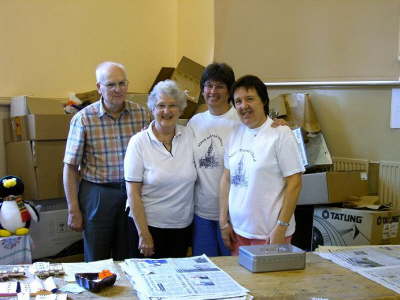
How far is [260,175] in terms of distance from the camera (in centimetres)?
183

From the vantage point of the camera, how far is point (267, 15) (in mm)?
3814

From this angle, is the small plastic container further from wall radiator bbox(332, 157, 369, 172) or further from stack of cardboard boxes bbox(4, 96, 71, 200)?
wall radiator bbox(332, 157, 369, 172)

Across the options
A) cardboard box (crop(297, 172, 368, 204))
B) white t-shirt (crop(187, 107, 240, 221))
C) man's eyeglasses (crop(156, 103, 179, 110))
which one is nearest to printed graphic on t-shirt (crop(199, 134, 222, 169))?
white t-shirt (crop(187, 107, 240, 221))

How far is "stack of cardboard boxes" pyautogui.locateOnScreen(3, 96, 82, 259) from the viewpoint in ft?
9.77

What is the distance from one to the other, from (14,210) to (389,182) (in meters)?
2.55

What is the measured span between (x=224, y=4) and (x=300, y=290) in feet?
10.2

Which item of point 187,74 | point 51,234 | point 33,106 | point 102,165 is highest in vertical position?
point 187,74

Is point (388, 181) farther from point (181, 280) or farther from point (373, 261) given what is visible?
point (181, 280)

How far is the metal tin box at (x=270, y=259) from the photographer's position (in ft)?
4.90

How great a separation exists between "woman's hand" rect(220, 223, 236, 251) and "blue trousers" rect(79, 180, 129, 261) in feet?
1.88

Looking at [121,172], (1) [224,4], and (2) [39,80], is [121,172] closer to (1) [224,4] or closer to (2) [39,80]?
(2) [39,80]

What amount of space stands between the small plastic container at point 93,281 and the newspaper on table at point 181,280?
73 mm

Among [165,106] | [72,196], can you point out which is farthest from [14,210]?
[165,106]

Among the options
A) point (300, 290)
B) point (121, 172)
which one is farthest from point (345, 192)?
point (300, 290)
